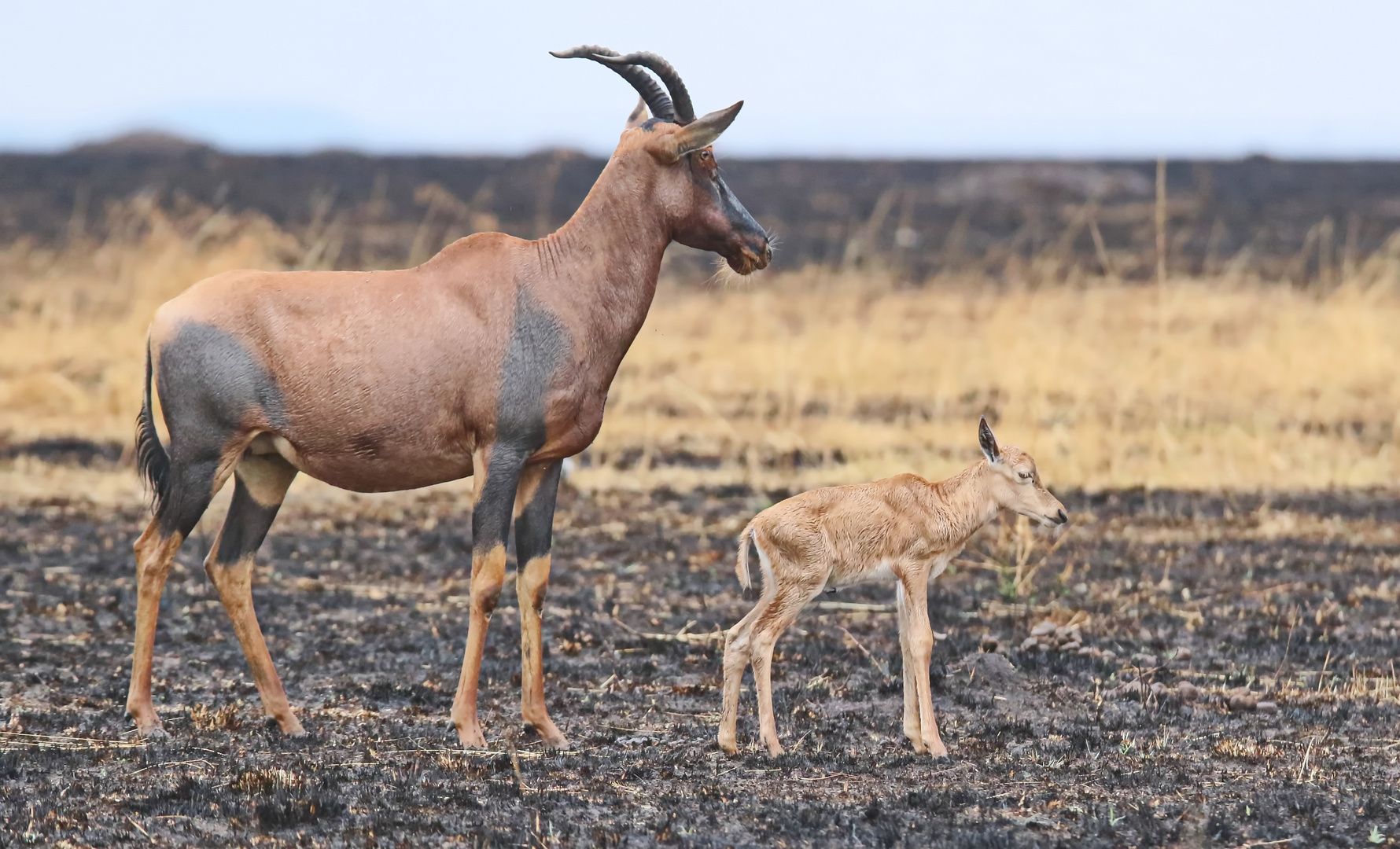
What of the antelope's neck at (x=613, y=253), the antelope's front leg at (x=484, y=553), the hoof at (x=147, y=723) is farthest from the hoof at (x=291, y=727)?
the antelope's neck at (x=613, y=253)

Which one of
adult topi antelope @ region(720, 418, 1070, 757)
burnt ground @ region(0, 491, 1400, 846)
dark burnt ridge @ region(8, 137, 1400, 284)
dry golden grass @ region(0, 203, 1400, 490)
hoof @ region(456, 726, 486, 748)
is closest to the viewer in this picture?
burnt ground @ region(0, 491, 1400, 846)

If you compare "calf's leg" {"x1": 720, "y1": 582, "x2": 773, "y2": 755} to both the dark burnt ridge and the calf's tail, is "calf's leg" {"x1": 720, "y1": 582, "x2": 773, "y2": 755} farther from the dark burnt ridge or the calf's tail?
the dark burnt ridge

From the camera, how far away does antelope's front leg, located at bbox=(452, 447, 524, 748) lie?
25.6ft

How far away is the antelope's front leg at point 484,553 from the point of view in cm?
780

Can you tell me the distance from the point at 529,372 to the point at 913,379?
47.7ft

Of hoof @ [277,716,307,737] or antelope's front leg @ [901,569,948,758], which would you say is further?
hoof @ [277,716,307,737]

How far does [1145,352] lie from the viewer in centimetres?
2186

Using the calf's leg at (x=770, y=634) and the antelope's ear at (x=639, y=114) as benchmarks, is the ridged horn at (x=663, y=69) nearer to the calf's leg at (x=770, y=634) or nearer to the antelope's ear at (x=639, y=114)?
the antelope's ear at (x=639, y=114)

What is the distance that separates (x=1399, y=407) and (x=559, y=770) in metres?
14.7

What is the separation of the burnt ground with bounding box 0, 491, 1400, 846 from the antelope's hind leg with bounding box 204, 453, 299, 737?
0.68 feet

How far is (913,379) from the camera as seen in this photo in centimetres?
2203

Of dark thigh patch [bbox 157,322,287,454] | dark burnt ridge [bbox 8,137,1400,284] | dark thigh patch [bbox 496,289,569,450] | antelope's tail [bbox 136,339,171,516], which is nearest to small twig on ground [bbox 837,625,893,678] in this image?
dark thigh patch [bbox 496,289,569,450]

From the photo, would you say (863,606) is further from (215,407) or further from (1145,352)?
(1145,352)

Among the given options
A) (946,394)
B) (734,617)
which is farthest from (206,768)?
(946,394)
